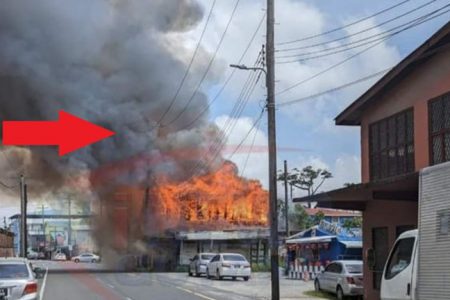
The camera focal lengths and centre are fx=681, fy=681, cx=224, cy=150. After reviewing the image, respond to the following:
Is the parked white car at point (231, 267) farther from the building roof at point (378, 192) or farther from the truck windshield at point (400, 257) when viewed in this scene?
the truck windshield at point (400, 257)

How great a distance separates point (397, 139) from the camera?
18609mm

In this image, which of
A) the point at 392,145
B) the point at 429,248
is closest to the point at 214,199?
the point at 392,145

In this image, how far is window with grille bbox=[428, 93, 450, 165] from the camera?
1616 centimetres

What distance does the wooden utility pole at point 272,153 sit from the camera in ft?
62.5

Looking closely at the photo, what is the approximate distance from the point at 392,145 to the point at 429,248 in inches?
406

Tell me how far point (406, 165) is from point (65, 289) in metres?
Answer: 14.2

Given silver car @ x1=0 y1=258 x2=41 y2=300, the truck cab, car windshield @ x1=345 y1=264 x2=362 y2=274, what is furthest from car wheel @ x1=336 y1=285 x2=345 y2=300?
the truck cab

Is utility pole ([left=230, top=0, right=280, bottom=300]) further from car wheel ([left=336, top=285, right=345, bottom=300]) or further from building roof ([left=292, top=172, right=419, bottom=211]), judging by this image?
car wheel ([left=336, top=285, right=345, bottom=300])

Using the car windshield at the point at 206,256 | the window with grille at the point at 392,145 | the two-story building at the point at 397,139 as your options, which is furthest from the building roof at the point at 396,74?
the car windshield at the point at 206,256

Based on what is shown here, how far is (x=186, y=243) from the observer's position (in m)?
49.7

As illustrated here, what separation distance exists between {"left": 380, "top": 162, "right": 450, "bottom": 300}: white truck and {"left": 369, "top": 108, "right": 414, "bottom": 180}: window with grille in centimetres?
819

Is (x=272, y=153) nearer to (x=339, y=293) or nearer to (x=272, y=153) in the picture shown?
(x=272, y=153)

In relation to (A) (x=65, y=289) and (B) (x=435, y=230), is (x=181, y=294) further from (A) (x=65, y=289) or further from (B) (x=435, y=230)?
(B) (x=435, y=230)

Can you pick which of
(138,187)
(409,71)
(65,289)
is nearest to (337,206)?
(409,71)
